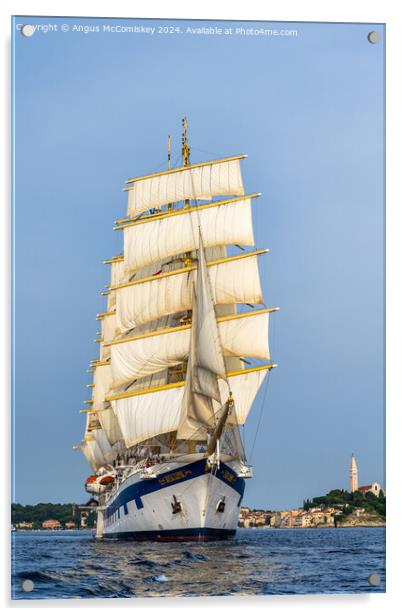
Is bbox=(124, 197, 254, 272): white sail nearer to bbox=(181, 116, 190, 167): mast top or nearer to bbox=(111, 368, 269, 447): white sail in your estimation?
bbox=(111, 368, 269, 447): white sail

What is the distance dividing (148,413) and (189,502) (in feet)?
6.87

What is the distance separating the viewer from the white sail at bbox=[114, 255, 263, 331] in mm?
19297

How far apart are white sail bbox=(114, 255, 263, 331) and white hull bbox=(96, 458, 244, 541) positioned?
2575 millimetres

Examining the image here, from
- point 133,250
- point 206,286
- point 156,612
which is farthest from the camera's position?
point 133,250

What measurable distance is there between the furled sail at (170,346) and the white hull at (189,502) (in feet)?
5.85

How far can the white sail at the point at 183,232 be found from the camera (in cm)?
1872

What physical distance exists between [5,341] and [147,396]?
8737 millimetres

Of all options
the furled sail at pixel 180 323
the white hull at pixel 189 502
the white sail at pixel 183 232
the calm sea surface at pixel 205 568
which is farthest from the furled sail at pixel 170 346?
the calm sea surface at pixel 205 568

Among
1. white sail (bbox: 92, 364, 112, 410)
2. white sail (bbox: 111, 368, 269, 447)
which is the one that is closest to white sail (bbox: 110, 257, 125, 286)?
white sail (bbox: 92, 364, 112, 410)

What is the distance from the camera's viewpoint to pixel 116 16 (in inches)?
474

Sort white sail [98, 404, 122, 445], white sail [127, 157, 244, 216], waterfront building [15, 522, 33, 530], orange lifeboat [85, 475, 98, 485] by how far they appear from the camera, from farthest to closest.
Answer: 1. white sail [98, 404, 122, 445]
2. white sail [127, 157, 244, 216]
3. orange lifeboat [85, 475, 98, 485]
4. waterfront building [15, 522, 33, 530]
